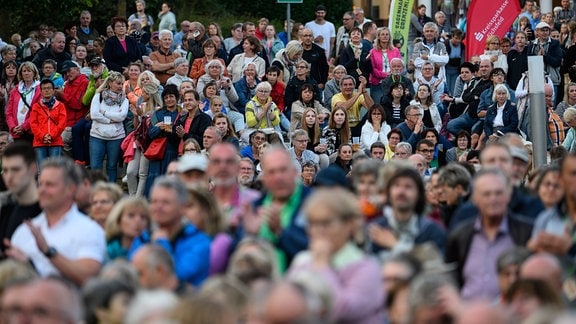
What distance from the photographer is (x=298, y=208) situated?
9.84 metres

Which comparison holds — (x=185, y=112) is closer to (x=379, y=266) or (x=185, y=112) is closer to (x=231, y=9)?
(x=379, y=266)

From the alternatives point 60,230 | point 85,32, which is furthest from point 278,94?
point 60,230

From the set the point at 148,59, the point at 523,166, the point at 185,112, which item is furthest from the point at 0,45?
the point at 523,166

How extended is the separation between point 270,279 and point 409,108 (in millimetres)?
13195

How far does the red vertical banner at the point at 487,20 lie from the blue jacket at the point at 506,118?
448cm

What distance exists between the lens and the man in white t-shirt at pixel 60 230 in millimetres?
10586

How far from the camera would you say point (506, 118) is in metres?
22.2

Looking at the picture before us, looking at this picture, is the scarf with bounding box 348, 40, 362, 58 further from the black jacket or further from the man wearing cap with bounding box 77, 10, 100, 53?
the black jacket

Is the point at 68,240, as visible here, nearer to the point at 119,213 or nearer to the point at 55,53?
the point at 119,213

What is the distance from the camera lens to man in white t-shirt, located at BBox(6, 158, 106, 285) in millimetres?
10586

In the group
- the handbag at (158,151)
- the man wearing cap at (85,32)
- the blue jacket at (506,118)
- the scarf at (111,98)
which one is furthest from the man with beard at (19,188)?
the man wearing cap at (85,32)

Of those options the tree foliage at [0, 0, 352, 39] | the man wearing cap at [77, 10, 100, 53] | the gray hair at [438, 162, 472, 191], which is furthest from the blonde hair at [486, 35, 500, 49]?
the gray hair at [438, 162, 472, 191]

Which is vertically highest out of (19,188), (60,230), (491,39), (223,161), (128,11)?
(128,11)

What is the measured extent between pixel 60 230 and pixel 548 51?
1624 centimetres
